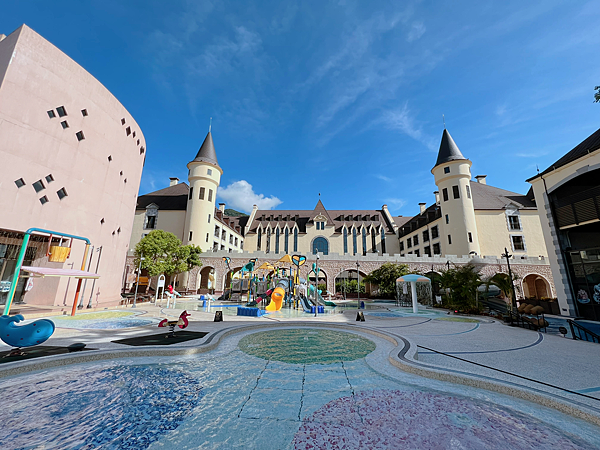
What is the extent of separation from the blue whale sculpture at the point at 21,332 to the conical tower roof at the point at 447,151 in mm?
40424

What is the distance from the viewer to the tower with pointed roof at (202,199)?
34625mm

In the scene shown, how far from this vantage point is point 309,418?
376 centimetres

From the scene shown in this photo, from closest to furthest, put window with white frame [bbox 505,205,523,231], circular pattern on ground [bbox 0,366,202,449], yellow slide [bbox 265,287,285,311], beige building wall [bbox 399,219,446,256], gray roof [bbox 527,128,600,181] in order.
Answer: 1. circular pattern on ground [bbox 0,366,202,449]
2. gray roof [bbox 527,128,600,181]
3. yellow slide [bbox 265,287,285,311]
4. window with white frame [bbox 505,205,523,231]
5. beige building wall [bbox 399,219,446,256]

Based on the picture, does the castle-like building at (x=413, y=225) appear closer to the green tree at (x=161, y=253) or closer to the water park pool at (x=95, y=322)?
the green tree at (x=161, y=253)

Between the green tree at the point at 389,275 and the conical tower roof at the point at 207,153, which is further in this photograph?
the conical tower roof at the point at 207,153

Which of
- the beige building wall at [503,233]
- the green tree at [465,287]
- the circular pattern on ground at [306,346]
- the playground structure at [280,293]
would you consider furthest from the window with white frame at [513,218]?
the circular pattern on ground at [306,346]

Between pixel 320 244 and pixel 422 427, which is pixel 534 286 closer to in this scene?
pixel 320 244

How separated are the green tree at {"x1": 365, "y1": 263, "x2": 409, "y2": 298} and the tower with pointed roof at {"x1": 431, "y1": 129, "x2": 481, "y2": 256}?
904cm

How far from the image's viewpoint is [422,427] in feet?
11.7

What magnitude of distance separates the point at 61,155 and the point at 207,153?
22.4 meters

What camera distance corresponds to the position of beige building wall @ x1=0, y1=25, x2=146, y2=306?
45.1ft

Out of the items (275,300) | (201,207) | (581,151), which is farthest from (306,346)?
(201,207)

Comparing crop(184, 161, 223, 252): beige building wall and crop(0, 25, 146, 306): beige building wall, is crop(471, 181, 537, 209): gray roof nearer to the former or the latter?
crop(184, 161, 223, 252): beige building wall

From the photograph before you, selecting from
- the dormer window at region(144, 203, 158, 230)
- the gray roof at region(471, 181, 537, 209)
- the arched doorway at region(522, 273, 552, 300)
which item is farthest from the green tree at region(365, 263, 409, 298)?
the dormer window at region(144, 203, 158, 230)
